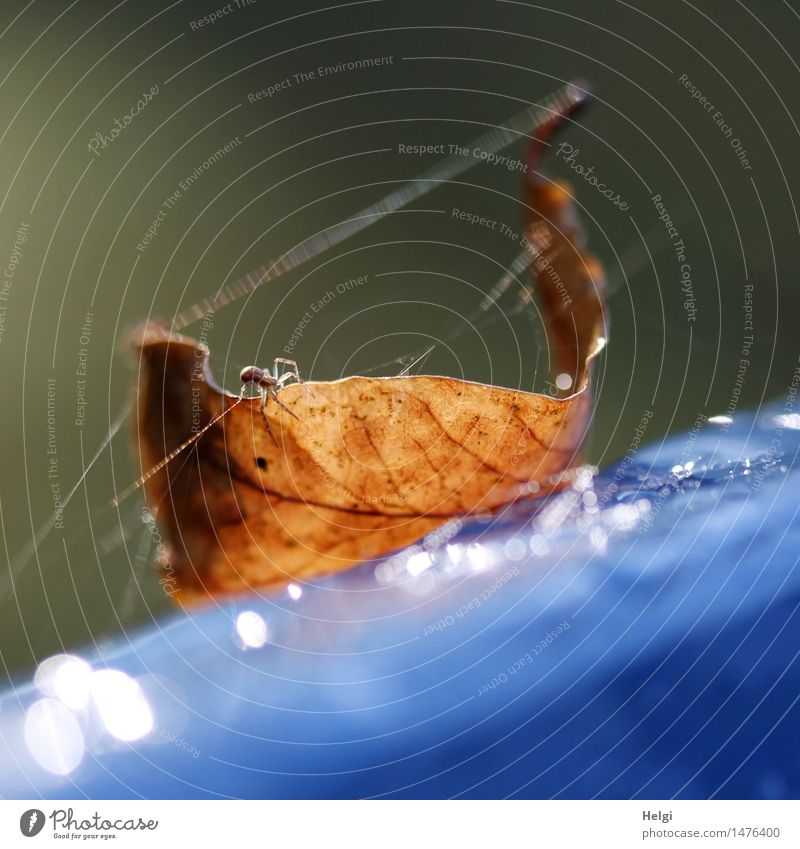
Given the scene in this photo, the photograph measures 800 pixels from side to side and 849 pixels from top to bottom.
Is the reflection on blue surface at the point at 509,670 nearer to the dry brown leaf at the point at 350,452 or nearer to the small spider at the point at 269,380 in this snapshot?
the dry brown leaf at the point at 350,452

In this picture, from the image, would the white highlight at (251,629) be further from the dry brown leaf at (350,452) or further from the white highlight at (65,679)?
the white highlight at (65,679)

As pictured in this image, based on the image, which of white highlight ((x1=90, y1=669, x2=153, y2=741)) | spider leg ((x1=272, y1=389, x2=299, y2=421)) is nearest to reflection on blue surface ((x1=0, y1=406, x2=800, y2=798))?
white highlight ((x1=90, y1=669, x2=153, y2=741))

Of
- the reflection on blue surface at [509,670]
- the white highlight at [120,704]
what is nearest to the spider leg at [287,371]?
→ the reflection on blue surface at [509,670]

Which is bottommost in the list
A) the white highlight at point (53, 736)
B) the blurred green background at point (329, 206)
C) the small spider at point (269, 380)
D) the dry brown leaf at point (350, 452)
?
the white highlight at point (53, 736)

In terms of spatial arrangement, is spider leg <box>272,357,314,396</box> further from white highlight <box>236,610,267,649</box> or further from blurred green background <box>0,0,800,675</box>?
white highlight <box>236,610,267,649</box>

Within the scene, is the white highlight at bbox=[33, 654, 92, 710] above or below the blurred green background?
below

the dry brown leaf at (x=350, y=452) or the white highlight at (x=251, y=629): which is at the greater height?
the dry brown leaf at (x=350, y=452)
